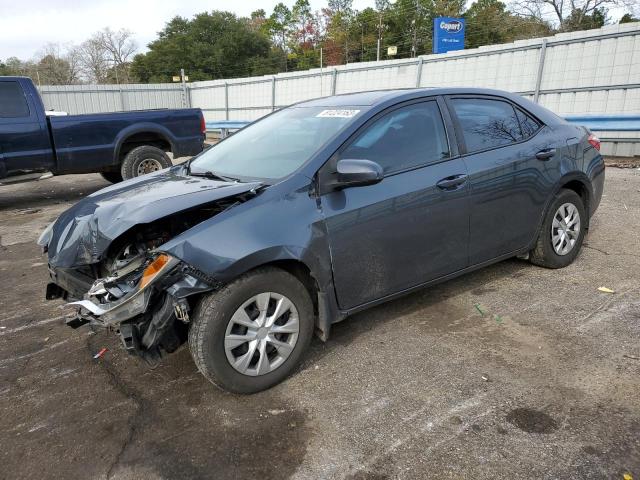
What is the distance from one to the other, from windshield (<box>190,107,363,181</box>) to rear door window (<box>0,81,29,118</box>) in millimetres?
5504

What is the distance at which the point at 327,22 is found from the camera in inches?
2451

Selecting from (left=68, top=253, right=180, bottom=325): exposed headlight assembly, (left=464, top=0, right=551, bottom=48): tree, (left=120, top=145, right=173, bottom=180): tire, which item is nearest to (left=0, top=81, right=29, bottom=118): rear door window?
(left=120, top=145, right=173, bottom=180): tire

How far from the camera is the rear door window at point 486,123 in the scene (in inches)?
147

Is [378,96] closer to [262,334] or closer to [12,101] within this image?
[262,334]

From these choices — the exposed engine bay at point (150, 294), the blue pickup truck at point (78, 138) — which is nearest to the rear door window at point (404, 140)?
the exposed engine bay at point (150, 294)

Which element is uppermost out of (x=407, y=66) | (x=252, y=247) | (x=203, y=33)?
(x=203, y=33)

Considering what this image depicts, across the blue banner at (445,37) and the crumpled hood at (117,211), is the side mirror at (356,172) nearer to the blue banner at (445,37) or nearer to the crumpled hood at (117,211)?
the crumpled hood at (117,211)

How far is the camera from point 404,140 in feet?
11.2

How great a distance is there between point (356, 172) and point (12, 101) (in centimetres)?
734

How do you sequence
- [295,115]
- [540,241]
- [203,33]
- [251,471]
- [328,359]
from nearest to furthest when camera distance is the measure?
[251,471] → [328,359] → [295,115] → [540,241] → [203,33]

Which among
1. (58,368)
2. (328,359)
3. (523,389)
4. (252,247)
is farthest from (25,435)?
(523,389)

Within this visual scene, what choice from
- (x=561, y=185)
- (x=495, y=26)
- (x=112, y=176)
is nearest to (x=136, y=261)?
(x=561, y=185)

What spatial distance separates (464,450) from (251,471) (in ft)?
3.31

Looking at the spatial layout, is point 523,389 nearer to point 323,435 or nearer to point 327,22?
Result: point 323,435
